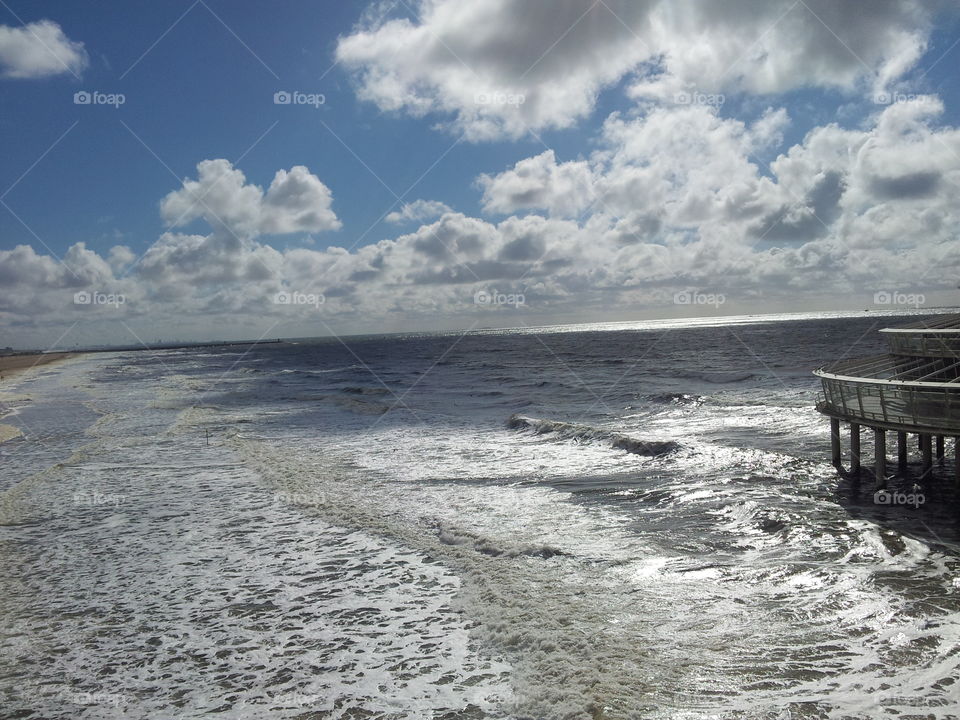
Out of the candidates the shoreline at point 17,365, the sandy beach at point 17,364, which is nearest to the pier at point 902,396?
the shoreline at point 17,365

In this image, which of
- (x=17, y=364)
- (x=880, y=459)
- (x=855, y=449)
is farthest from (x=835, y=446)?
(x=17, y=364)

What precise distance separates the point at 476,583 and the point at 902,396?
1144 centimetres

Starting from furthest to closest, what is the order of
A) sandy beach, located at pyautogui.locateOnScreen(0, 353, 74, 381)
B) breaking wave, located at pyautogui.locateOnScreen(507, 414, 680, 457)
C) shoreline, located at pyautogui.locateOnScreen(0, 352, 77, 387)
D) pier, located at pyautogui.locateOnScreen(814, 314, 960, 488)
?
1. sandy beach, located at pyautogui.locateOnScreen(0, 353, 74, 381)
2. shoreline, located at pyautogui.locateOnScreen(0, 352, 77, 387)
3. breaking wave, located at pyautogui.locateOnScreen(507, 414, 680, 457)
4. pier, located at pyautogui.locateOnScreen(814, 314, 960, 488)

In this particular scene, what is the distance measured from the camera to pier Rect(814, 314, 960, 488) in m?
13.8

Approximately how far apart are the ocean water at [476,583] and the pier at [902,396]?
5.06ft

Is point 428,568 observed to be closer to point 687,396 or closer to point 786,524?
point 786,524

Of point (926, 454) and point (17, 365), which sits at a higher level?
point (17, 365)

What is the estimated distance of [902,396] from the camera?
14.6m

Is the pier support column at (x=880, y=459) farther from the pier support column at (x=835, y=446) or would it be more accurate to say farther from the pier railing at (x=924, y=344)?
the pier railing at (x=924, y=344)

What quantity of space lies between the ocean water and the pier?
1.54 meters

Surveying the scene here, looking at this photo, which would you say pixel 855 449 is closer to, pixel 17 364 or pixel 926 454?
pixel 926 454

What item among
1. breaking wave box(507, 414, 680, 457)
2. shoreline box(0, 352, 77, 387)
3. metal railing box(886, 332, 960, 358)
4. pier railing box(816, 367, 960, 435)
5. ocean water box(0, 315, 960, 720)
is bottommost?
ocean water box(0, 315, 960, 720)

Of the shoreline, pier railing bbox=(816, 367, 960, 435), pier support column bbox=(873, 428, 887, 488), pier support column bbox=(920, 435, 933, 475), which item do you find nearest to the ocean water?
pier support column bbox=(873, 428, 887, 488)

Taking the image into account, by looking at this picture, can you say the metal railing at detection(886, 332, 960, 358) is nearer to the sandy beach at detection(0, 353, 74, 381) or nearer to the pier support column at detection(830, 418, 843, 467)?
the pier support column at detection(830, 418, 843, 467)
